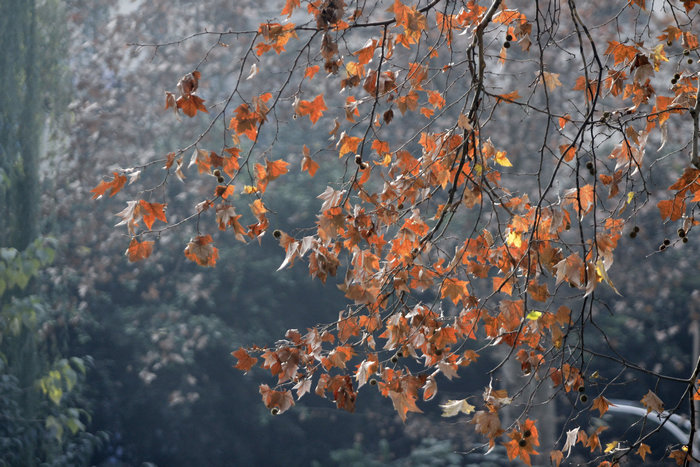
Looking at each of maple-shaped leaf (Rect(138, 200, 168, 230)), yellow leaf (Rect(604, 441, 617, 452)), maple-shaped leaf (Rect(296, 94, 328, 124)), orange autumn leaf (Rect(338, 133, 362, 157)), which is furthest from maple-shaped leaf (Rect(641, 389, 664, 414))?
maple-shaped leaf (Rect(138, 200, 168, 230))

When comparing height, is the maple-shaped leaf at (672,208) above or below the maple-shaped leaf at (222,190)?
below

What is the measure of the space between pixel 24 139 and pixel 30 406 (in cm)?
184

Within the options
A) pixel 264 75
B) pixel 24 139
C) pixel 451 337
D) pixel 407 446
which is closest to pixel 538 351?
pixel 451 337

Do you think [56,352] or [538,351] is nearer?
[538,351]

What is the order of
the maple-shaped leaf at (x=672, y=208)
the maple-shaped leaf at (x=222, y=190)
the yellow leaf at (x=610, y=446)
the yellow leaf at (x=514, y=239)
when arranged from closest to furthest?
the maple-shaped leaf at (x=222, y=190) → the maple-shaped leaf at (x=672, y=208) → the yellow leaf at (x=514, y=239) → the yellow leaf at (x=610, y=446)

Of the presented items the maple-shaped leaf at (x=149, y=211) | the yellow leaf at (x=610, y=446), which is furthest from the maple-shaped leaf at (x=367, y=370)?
the yellow leaf at (x=610, y=446)

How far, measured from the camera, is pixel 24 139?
5.16 meters

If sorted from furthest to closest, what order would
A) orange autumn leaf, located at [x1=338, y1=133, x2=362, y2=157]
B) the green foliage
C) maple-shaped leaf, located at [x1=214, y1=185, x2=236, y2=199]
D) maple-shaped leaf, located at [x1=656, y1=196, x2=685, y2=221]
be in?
the green foliage < orange autumn leaf, located at [x1=338, y1=133, x2=362, y2=157] < maple-shaped leaf, located at [x1=656, y1=196, x2=685, y2=221] < maple-shaped leaf, located at [x1=214, y1=185, x2=236, y2=199]

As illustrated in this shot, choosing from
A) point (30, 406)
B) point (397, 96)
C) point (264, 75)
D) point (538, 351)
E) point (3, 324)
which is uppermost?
point (264, 75)

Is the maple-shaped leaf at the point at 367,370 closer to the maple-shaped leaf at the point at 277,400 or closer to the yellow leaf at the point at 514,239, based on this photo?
the maple-shaped leaf at the point at 277,400

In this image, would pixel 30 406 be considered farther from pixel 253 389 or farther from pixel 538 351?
pixel 538 351

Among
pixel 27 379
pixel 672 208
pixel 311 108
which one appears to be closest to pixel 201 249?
pixel 311 108

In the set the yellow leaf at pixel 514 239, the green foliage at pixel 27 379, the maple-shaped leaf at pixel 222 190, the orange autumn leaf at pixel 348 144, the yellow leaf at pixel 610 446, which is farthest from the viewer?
the green foliage at pixel 27 379

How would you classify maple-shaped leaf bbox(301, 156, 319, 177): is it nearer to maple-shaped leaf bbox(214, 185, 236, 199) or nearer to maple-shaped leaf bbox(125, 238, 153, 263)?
maple-shaped leaf bbox(214, 185, 236, 199)
